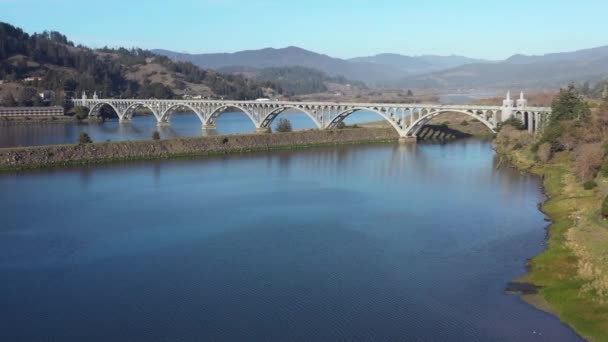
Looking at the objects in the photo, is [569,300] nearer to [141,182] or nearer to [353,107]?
[141,182]

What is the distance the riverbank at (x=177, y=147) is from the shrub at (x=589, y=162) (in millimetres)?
18754

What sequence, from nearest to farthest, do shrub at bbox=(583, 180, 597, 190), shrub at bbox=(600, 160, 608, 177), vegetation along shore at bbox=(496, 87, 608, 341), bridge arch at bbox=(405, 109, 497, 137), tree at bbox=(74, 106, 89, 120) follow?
vegetation along shore at bbox=(496, 87, 608, 341)
shrub at bbox=(583, 180, 597, 190)
shrub at bbox=(600, 160, 608, 177)
bridge arch at bbox=(405, 109, 497, 137)
tree at bbox=(74, 106, 89, 120)

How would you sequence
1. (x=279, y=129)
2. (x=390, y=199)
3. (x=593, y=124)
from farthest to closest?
(x=279, y=129) → (x=593, y=124) → (x=390, y=199)

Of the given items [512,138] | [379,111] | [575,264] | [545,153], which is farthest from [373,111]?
[575,264]

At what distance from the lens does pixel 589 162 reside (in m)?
22.0

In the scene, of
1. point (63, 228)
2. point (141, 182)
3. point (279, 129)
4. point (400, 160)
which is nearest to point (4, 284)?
point (63, 228)

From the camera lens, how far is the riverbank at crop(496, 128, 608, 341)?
37.5 ft

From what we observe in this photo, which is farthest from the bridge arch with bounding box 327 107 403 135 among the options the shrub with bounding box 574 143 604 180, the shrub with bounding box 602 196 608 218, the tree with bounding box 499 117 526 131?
the shrub with bounding box 602 196 608 218

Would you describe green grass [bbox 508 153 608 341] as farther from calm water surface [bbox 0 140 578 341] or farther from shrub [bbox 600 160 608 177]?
shrub [bbox 600 160 608 177]

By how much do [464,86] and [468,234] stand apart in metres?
185

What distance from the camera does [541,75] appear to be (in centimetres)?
18325

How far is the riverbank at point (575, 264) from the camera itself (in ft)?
37.5

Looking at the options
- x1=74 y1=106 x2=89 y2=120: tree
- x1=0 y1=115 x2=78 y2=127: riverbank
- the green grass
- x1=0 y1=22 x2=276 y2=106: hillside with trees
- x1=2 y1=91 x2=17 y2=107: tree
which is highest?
x1=0 y1=22 x2=276 y2=106: hillside with trees

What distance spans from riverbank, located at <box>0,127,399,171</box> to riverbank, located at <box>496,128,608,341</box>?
62.7ft
